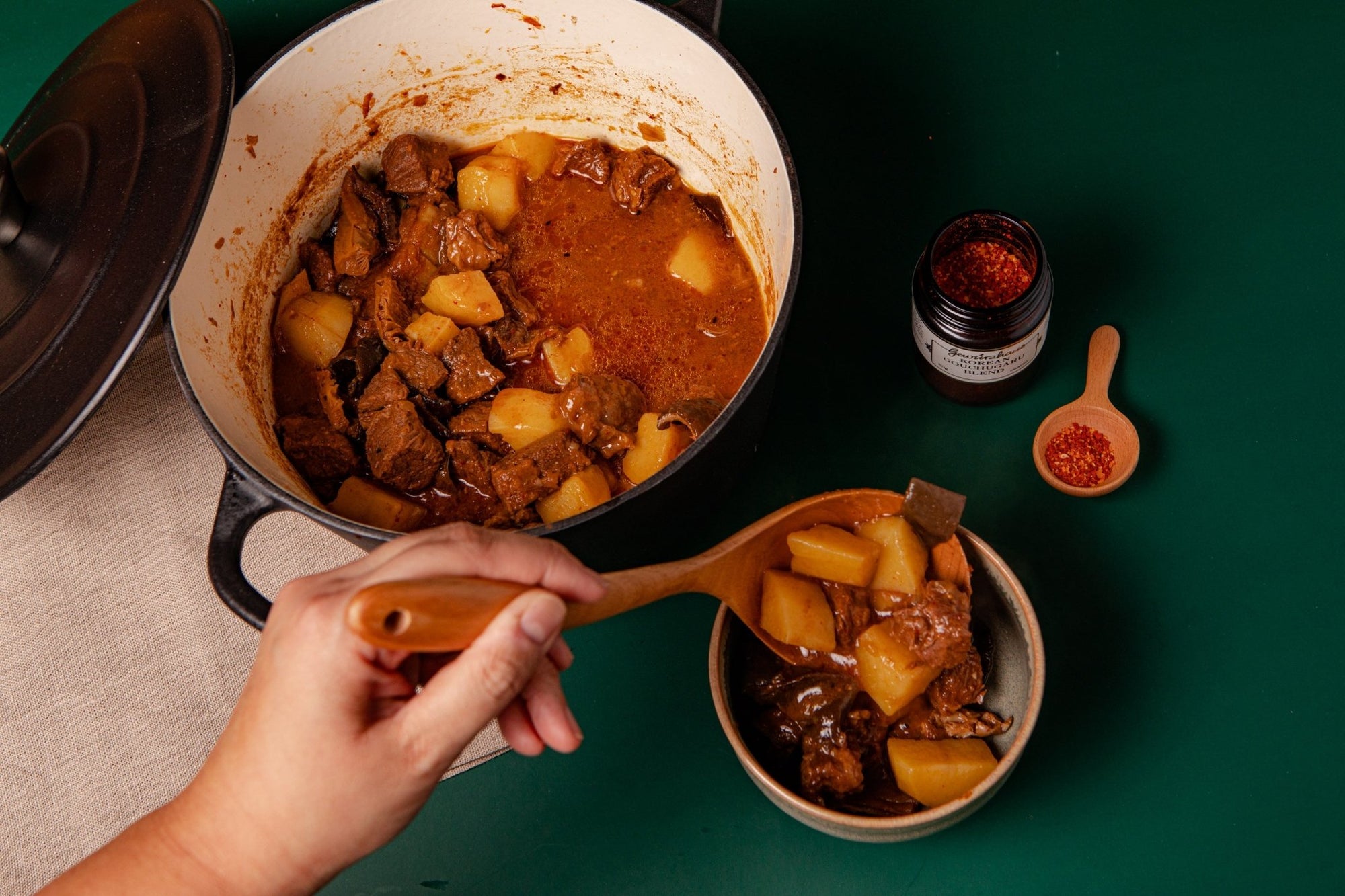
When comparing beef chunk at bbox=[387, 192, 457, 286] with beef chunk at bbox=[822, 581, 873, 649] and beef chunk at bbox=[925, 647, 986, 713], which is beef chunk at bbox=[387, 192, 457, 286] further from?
beef chunk at bbox=[925, 647, 986, 713]

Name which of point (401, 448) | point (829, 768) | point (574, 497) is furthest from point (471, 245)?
point (829, 768)

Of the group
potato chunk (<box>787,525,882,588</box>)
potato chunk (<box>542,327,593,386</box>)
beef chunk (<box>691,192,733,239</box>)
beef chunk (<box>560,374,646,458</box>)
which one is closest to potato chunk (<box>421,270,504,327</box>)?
potato chunk (<box>542,327,593,386</box>)

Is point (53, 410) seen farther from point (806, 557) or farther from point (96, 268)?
point (806, 557)

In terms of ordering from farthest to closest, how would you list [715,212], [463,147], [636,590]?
1. [463,147]
2. [715,212]
3. [636,590]

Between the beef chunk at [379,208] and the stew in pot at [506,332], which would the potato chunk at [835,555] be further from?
the beef chunk at [379,208]

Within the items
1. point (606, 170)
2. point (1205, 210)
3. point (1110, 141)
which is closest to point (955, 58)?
point (1110, 141)

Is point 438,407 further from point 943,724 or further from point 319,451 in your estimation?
point 943,724

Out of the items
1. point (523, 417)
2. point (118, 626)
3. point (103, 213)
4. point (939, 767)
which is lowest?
point (118, 626)
